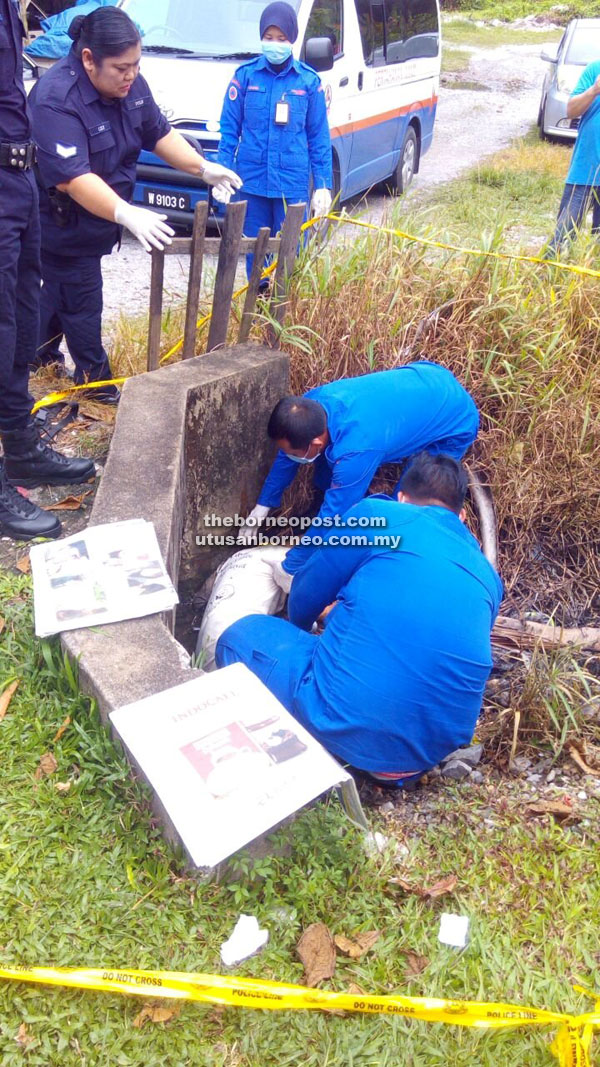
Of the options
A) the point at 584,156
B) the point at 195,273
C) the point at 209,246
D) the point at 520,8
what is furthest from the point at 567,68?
the point at 520,8

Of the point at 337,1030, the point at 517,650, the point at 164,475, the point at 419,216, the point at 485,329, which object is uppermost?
the point at 419,216

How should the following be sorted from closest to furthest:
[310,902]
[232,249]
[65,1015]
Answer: [65,1015] → [310,902] → [232,249]

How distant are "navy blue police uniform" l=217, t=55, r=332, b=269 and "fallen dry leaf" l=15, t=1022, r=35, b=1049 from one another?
4209 millimetres

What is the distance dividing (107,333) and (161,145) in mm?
1417

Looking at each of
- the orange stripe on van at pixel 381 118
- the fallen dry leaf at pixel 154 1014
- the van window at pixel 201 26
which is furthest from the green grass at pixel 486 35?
the fallen dry leaf at pixel 154 1014

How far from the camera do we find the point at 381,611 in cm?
227

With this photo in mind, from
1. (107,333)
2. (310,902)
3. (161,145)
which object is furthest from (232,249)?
(310,902)

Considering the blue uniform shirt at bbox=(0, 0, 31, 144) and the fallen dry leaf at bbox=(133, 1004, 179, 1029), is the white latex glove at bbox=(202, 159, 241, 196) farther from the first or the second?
the fallen dry leaf at bbox=(133, 1004, 179, 1029)

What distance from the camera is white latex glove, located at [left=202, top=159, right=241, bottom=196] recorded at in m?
3.77

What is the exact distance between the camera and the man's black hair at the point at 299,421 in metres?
3.16

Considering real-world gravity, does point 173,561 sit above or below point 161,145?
below

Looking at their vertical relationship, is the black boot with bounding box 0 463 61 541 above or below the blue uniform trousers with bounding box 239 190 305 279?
below

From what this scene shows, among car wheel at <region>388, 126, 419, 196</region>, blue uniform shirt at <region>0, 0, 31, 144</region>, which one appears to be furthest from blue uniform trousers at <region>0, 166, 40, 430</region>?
car wheel at <region>388, 126, 419, 196</region>

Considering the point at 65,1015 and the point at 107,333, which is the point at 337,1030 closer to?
the point at 65,1015
